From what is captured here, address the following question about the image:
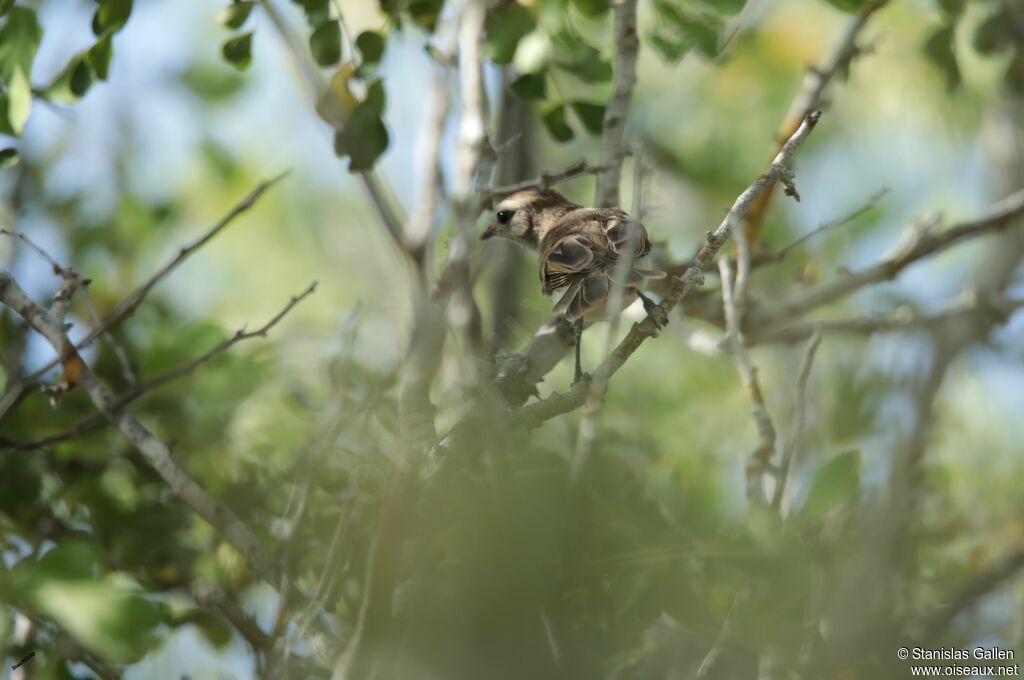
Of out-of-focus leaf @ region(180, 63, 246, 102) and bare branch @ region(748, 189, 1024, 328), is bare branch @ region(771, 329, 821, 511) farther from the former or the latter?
out-of-focus leaf @ region(180, 63, 246, 102)

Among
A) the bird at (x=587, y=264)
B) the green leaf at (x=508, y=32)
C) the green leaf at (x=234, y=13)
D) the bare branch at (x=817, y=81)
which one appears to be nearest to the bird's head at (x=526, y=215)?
the bird at (x=587, y=264)

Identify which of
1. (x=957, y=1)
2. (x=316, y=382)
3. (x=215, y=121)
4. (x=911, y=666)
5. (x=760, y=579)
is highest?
(x=215, y=121)

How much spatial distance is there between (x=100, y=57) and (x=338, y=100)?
0.82 m

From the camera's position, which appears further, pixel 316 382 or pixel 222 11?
pixel 316 382

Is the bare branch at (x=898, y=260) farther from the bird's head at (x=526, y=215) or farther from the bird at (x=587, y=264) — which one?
the bird's head at (x=526, y=215)

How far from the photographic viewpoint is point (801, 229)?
624 cm

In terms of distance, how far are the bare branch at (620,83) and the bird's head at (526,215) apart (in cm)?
145

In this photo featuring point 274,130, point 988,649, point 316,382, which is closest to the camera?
point 988,649

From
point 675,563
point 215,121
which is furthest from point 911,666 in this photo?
point 215,121

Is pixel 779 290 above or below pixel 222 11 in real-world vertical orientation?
above

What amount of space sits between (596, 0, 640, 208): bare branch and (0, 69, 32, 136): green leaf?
170 cm

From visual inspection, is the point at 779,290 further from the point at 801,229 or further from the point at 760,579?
the point at 760,579

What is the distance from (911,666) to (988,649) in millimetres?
420

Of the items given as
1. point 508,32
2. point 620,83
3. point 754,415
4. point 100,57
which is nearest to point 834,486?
point 754,415
